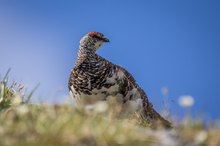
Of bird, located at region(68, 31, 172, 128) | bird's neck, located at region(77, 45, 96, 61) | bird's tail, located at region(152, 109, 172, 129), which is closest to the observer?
bird's tail, located at region(152, 109, 172, 129)

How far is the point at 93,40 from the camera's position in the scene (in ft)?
41.4

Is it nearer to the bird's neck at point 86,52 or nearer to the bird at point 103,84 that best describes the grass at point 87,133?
the bird at point 103,84

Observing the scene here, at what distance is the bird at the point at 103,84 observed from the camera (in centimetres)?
1130

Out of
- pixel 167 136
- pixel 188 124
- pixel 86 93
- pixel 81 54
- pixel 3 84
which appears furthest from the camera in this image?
pixel 81 54

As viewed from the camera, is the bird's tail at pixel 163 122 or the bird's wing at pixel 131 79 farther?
the bird's wing at pixel 131 79

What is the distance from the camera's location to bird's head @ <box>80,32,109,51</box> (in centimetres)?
1256

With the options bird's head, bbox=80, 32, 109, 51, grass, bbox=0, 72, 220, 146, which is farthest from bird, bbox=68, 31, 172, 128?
grass, bbox=0, 72, 220, 146

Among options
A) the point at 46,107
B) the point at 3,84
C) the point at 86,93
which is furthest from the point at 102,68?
the point at 46,107

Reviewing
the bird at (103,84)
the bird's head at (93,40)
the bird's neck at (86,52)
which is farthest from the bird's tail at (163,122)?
the bird's head at (93,40)

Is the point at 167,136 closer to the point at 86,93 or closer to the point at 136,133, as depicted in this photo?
the point at 136,133

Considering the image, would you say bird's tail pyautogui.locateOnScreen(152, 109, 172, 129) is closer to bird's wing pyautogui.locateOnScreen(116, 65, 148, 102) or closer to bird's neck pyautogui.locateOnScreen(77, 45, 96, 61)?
bird's wing pyautogui.locateOnScreen(116, 65, 148, 102)

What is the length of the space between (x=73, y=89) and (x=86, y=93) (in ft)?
1.30

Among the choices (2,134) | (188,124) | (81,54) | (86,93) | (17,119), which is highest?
(81,54)

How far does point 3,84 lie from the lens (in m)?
9.71
